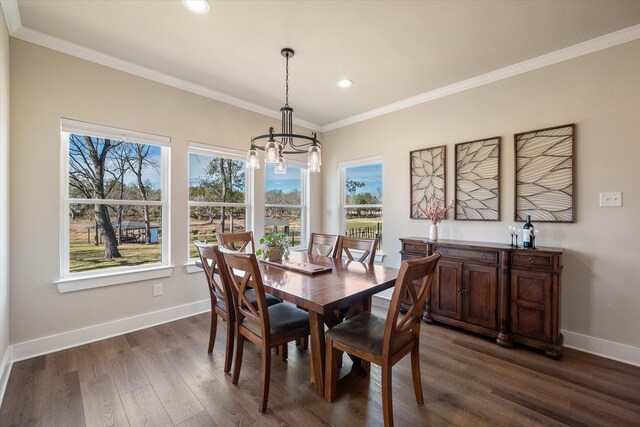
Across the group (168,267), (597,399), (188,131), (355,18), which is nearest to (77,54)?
(188,131)

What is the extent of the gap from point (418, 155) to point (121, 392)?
12.2 ft

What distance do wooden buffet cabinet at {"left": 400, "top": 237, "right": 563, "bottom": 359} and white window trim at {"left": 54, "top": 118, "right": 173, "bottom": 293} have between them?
2934 mm

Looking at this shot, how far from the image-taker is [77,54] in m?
2.59

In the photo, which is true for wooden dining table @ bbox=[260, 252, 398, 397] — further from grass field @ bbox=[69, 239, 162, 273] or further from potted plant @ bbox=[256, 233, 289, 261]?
grass field @ bbox=[69, 239, 162, 273]

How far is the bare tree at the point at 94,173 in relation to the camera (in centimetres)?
271

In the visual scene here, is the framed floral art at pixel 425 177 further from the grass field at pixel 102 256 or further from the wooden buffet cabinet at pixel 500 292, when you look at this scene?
the grass field at pixel 102 256

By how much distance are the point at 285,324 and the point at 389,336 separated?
Answer: 730 mm

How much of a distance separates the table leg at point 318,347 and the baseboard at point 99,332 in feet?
6.72

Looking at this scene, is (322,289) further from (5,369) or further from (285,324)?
(5,369)

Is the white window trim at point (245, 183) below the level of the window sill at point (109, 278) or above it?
above

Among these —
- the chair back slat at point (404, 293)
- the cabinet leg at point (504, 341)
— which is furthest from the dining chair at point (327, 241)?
the cabinet leg at point (504, 341)

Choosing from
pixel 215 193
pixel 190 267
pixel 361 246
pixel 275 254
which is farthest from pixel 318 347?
pixel 215 193

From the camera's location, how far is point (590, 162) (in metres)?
2.53

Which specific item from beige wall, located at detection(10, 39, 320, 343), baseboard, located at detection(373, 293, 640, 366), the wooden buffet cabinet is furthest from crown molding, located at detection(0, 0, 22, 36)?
baseboard, located at detection(373, 293, 640, 366)
